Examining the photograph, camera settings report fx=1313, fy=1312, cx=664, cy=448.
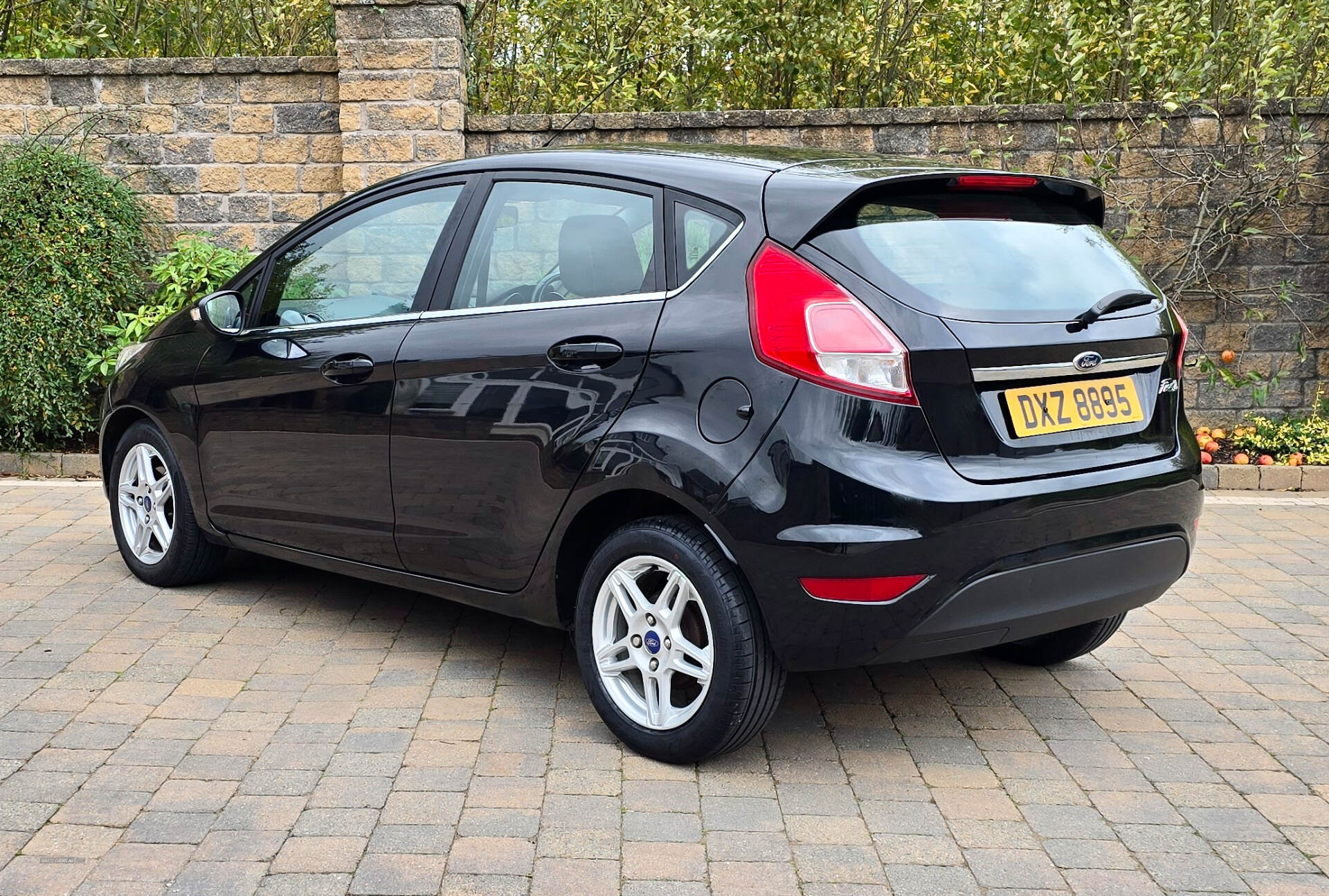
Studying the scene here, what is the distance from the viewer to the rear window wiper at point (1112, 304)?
3523 mm

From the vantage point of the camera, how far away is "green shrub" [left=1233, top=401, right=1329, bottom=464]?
798 centimetres

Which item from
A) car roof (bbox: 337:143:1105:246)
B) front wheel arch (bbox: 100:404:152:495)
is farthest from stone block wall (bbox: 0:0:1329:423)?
car roof (bbox: 337:143:1105:246)

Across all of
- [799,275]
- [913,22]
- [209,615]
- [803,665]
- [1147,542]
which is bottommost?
[209,615]

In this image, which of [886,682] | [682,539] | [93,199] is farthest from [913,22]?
[682,539]

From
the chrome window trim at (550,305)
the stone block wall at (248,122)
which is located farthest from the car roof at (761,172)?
the stone block wall at (248,122)

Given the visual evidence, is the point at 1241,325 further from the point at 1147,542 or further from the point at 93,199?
the point at 93,199

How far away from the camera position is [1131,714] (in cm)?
409

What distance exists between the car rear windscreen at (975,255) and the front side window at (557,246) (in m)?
0.62

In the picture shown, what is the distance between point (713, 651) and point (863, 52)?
6.59 metres

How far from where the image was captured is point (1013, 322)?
3.40 m

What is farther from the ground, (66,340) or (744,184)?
(744,184)

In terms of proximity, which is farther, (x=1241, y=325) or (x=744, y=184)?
(x=1241, y=325)

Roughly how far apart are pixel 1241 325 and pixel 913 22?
3.05 meters

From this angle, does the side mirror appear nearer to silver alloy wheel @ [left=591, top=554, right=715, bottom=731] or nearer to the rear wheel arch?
the rear wheel arch
